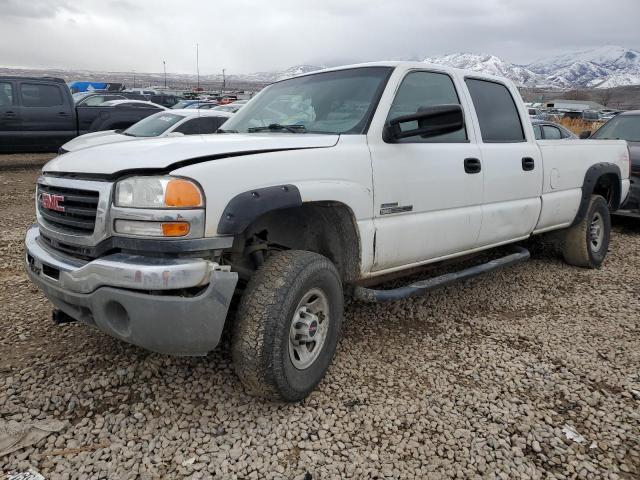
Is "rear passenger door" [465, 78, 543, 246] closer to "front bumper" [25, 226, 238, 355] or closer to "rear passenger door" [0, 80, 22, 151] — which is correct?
"front bumper" [25, 226, 238, 355]

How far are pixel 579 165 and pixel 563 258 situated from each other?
1.10m

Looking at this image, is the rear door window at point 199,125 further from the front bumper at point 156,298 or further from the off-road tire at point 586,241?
the front bumper at point 156,298

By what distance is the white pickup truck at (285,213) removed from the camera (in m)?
2.27

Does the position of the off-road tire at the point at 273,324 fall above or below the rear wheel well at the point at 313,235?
below

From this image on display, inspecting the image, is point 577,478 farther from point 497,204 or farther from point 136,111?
point 136,111

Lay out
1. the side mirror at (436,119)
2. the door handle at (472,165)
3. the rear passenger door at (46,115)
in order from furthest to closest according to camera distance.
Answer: the rear passenger door at (46,115)
the door handle at (472,165)
the side mirror at (436,119)

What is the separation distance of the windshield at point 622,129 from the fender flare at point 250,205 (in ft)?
23.0

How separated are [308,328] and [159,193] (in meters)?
1.06

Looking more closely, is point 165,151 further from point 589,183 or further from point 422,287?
point 589,183

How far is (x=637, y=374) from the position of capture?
10.4 ft

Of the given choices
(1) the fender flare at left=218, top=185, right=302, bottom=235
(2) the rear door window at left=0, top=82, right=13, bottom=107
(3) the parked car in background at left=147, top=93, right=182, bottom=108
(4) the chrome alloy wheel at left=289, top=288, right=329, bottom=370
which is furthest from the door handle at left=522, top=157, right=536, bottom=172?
(3) the parked car in background at left=147, top=93, right=182, bottom=108

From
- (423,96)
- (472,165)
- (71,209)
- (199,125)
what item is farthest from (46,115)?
(472,165)

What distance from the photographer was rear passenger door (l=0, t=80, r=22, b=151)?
10281mm

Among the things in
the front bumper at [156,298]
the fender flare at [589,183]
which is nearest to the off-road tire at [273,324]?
the front bumper at [156,298]
